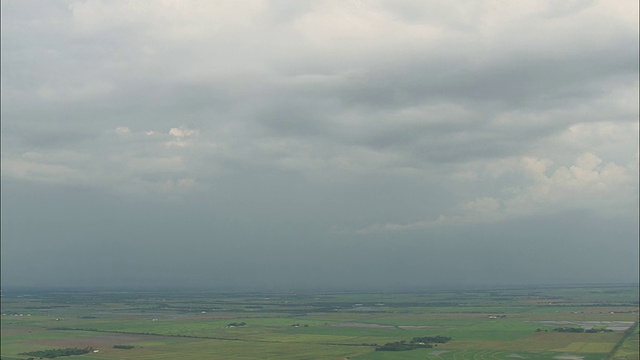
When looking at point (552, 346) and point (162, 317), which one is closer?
point (552, 346)

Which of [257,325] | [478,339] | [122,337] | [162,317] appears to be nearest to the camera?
[478,339]

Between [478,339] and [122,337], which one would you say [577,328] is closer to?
[478,339]

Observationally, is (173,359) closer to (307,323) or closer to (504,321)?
(307,323)

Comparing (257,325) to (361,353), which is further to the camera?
(257,325)

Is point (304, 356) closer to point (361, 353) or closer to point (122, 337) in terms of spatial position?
point (361, 353)

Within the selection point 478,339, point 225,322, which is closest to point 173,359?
point 478,339

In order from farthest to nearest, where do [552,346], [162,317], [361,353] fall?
1. [162,317]
2. [552,346]
3. [361,353]

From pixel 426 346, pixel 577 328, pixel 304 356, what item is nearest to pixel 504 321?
pixel 577 328

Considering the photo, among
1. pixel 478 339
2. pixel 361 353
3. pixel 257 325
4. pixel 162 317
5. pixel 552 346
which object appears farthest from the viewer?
pixel 162 317

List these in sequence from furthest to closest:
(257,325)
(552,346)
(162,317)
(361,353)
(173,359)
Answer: (162,317)
(257,325)
(552,346)
(361,353)
(173,359)
